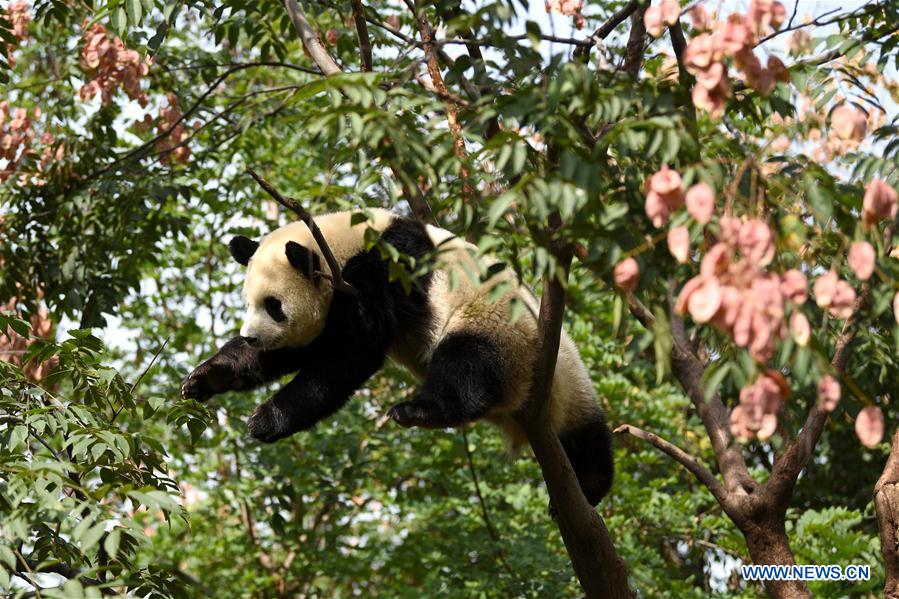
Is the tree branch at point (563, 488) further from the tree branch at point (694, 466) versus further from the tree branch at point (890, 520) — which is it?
the tree branch at point (890, 520)

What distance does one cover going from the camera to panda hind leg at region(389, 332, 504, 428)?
14.5 ft

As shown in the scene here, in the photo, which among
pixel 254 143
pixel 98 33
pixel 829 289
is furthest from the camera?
pixel 254 143

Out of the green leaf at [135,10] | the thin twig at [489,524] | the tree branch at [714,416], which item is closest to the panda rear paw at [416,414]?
the tree branch at [714,416]

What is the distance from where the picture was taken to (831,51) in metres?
3.07

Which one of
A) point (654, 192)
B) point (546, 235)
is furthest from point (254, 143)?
point (654, 192)

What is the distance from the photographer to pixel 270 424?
16.1 feet

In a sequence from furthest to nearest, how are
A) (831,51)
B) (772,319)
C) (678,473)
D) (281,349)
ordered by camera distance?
(678,473) < (281,349) < (831,51) < (772,319)

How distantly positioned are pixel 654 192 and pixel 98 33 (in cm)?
500

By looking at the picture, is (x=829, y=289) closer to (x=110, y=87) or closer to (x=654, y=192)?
(x=654, y=192)

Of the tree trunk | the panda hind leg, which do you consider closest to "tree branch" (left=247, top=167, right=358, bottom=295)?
the panda hind leg

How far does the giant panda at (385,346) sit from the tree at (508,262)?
324 mm

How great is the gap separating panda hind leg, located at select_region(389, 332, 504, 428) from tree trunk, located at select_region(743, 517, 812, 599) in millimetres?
1540

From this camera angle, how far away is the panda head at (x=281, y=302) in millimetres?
5066

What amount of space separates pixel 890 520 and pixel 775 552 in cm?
56
